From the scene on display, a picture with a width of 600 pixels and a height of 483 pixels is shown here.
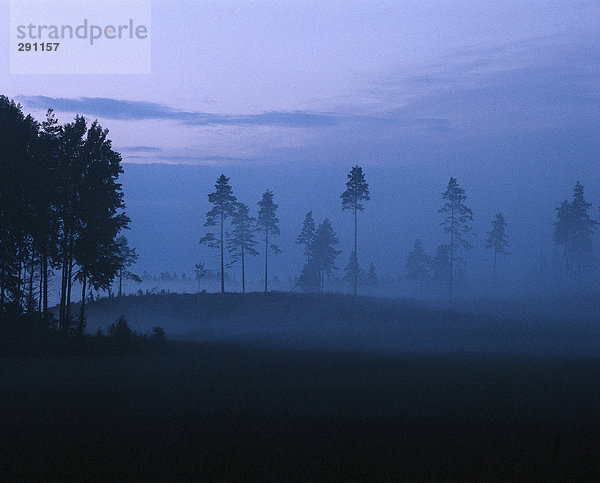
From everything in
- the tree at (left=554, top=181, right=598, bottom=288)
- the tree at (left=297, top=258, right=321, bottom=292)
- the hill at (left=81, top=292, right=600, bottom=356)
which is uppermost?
the tree at (left=554, top=181, right=598, bottom=288)

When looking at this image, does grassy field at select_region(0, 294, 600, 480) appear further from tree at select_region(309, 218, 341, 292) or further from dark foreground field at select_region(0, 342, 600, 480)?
tree at select_region(309, 218, 341, 292)

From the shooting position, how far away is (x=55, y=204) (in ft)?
152

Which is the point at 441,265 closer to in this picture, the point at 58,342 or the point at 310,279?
the point at 310,279

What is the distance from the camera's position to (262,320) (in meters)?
69.5

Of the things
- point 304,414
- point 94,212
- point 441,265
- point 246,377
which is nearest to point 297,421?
point 304,414

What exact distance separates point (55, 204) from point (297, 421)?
35.3 meters

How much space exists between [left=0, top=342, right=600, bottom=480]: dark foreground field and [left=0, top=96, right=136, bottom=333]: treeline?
12.6m

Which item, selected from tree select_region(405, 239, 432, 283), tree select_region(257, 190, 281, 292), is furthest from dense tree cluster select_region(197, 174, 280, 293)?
tree select_region(405, 239, 432, 283)

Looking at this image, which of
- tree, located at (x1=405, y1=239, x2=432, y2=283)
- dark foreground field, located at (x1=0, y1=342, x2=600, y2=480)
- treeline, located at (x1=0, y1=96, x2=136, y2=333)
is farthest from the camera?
tree, located at (x1=405, y1=239, x2=432, y2=283)

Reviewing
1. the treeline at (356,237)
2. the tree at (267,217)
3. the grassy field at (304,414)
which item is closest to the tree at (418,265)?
the treeline at (356,237)

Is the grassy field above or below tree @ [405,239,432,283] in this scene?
below

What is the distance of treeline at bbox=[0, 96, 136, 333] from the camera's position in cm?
4084

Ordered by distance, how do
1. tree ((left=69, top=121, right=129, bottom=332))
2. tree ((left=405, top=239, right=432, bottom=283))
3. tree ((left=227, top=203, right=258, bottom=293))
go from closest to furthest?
tree ((left=69, top=121, right=129, bottom=332)), tree ((left=227, top=203, right=258, bottom=293)), tree ((left=405, top=239, right=432, bottom=283))

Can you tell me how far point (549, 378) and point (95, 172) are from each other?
35671 mm
